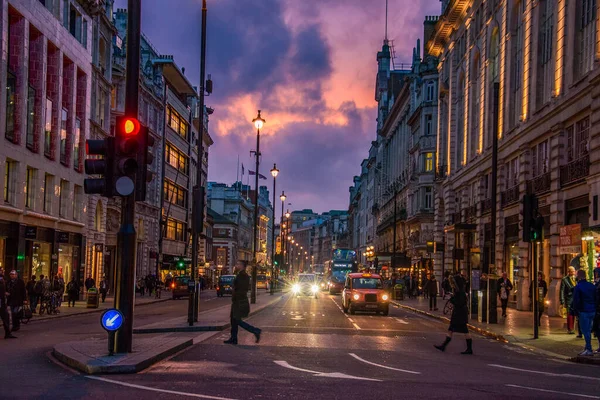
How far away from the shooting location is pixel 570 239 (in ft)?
99.0

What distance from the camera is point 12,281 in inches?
937

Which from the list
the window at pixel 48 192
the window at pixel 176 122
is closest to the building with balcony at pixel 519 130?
the window at pixel 48 192

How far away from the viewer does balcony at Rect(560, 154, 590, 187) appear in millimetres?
30969

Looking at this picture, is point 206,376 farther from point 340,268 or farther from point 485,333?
point 340,268

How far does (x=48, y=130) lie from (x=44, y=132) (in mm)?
1215

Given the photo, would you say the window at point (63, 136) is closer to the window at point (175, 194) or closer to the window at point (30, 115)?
the window at point (30, 115)

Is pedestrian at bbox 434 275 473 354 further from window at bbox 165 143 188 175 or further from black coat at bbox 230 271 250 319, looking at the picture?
window at bbox 165 143 188 175

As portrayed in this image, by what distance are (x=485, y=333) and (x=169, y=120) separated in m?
60.0

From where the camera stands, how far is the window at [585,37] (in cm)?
3058

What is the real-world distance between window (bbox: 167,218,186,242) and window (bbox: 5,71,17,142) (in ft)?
140

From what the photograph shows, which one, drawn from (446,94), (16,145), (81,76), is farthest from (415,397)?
(446,94)

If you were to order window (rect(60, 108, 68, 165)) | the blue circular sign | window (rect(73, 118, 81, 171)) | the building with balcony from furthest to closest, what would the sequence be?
window (rect(73, 118, 81, 171)) → window (rect(60, 108, 68, 165)) → the building with balcony → the blue circular sign

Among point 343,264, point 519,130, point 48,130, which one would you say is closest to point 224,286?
point 48,130

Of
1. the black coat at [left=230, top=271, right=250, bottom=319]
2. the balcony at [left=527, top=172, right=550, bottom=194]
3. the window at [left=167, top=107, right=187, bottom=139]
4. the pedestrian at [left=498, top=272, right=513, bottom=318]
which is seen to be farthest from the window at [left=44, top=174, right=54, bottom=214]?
the window at [left=167, top=107, right=187, bottom=139]
